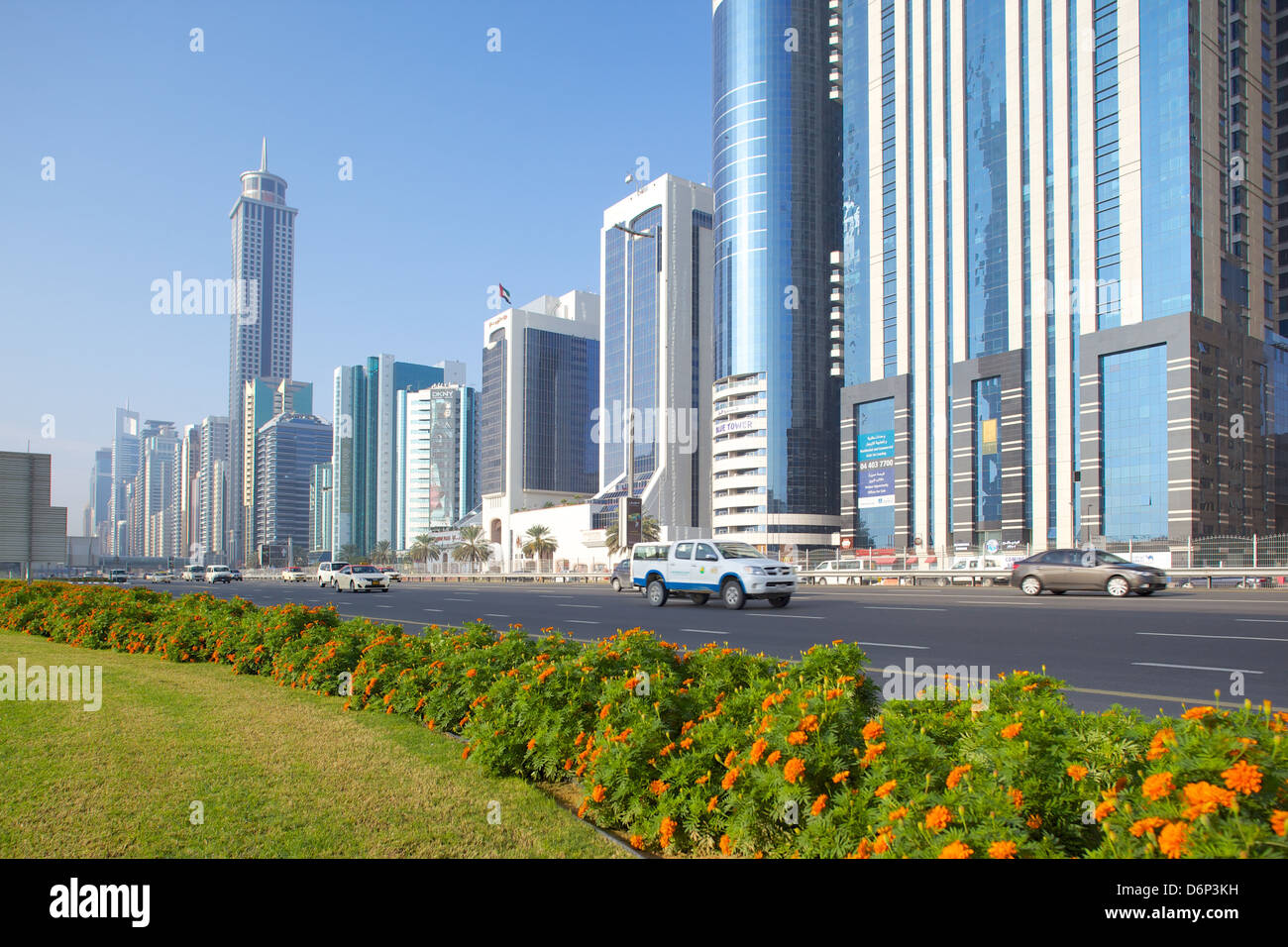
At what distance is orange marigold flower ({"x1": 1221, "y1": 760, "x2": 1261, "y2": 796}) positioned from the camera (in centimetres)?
269

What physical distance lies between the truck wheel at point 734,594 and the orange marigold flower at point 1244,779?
19.2m

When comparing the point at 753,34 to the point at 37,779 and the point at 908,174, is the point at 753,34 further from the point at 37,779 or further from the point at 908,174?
the point at 37,779

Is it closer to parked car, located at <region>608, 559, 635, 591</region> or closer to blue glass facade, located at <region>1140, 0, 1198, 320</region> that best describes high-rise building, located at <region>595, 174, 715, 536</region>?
blue glass facade, located at <region>1140, 0, 1198, 320</region>

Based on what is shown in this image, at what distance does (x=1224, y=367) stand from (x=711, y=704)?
83.9 metres

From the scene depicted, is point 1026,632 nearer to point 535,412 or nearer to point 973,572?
point 973,572

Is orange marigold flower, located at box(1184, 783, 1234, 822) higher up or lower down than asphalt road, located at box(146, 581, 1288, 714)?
higher up

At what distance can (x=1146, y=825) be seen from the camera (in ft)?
8.82

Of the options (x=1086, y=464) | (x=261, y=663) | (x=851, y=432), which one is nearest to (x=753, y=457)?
(x=851, y=432)

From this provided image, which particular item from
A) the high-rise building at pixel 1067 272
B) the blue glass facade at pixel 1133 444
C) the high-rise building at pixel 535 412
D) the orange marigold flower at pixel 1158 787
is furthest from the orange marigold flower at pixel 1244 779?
the high-rise building at pixel 535 412

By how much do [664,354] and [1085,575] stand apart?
11748 centimetres

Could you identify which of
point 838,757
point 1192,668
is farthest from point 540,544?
point 838,757

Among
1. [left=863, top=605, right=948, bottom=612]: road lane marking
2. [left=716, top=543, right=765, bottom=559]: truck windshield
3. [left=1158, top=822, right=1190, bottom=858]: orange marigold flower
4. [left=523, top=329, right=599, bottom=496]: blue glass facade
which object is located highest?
[left=523, top=329, right=599, bottom=496]: blue glass facade

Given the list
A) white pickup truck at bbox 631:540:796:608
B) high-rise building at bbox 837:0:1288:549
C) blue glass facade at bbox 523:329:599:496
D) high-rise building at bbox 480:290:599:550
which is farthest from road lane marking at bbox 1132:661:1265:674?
blue glass facade at bbox 523:329:599:496

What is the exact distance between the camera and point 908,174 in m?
95.3
